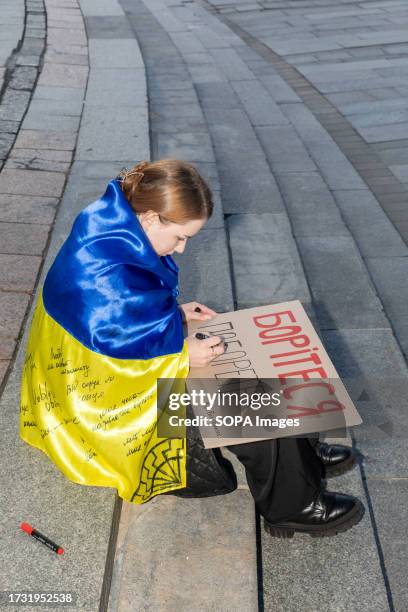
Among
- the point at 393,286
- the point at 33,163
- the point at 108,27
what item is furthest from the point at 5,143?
the point at 108,27

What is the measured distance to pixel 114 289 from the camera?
2.40m

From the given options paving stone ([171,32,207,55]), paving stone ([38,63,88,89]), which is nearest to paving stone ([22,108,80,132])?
paving stone ([38,63,88,89])

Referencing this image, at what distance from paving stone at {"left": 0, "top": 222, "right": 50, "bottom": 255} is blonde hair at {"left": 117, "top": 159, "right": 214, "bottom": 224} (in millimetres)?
1921

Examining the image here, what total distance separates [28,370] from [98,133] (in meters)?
3.65

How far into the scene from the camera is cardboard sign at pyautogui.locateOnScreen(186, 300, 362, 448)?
2490mm

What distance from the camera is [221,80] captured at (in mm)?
8141

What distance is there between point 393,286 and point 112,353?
8.30 ft

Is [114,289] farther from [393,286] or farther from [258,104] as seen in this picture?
[258,104]

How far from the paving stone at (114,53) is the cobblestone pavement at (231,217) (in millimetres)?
38

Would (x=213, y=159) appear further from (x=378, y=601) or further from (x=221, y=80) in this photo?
(x=378, y=601)

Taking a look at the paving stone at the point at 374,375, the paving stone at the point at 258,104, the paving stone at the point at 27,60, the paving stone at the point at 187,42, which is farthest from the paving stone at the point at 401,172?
the paving stone at the point at 187,42

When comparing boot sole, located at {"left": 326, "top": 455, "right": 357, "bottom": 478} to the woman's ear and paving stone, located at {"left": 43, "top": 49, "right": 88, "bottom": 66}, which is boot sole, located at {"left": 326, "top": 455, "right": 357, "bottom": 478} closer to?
the woman's ear

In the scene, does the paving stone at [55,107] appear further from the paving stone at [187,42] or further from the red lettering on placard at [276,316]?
the red lettering on placard at [276,316]

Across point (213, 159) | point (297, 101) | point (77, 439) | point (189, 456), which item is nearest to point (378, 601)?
point (189, 456)
